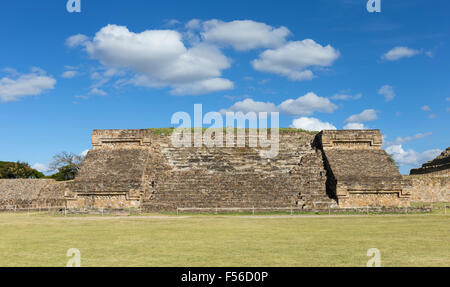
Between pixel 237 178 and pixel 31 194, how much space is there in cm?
1522

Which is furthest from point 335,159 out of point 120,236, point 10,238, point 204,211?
point 10,238

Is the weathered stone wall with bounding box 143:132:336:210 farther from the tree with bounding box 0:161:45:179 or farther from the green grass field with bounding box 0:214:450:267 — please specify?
the tree with bounding box 0:161:45:179

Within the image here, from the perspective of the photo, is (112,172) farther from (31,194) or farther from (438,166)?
(438,166)

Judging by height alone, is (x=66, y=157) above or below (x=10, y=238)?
above

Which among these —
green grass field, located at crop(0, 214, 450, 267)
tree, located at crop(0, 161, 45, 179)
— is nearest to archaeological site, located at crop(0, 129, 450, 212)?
green grass field, located at crop(0, 214, 450, 267)

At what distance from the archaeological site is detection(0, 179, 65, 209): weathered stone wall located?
66mm

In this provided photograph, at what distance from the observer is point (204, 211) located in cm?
2053

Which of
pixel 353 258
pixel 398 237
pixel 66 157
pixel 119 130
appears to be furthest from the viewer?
pixel 66 157

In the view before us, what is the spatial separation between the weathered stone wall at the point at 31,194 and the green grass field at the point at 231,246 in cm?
1601

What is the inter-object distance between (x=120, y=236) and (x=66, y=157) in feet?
131

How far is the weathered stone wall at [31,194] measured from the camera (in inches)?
1085

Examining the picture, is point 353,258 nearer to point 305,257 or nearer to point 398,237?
point 305,257

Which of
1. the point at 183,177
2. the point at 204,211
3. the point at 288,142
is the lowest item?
the point at 204,211
